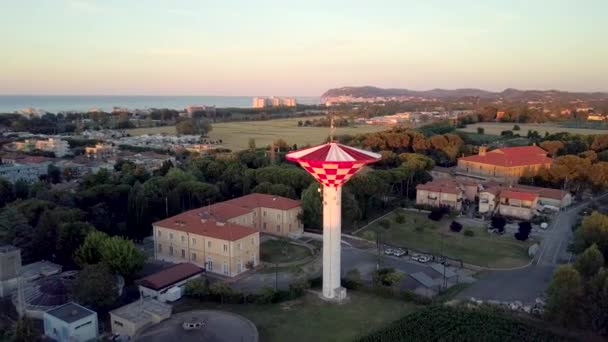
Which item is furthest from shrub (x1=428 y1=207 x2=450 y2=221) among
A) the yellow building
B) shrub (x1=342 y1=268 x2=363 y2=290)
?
the yellow building

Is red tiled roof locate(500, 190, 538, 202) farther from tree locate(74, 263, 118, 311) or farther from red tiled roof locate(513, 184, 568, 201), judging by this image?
tree locate(74, 263, 118, 311)

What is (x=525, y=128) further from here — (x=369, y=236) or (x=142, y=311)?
(x=142, y=311)

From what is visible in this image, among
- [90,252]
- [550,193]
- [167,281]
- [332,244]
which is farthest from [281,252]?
[550,193]

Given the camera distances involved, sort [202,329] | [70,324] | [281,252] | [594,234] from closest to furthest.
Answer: [70,324] → [202,329] → [594,234] → [281,252]

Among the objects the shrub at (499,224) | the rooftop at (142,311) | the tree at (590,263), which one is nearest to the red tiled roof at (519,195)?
the shrub at (499,224)

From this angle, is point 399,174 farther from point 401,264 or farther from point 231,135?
point 231,135

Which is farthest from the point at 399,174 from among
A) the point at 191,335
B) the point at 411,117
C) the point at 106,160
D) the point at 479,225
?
the point at 411,117
